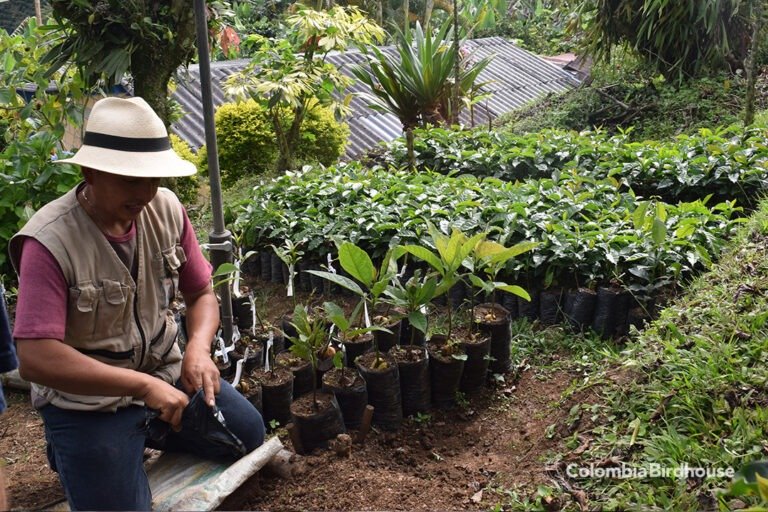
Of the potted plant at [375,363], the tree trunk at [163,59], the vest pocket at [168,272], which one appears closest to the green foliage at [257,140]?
the tree trunk at [163,59]

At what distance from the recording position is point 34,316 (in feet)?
6.86

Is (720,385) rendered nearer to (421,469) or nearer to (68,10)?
(421,469)

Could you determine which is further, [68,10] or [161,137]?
[68,10]

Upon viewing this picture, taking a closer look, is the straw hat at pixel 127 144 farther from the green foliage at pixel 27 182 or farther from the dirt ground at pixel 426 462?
the green foliage at pixel 27 182

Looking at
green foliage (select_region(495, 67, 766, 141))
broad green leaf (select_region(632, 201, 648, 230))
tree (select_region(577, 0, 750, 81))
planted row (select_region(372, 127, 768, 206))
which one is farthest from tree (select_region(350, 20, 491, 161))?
broad green leaf (select_region(632, 201, 648, 230))

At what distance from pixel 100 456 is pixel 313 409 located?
0.79 metres

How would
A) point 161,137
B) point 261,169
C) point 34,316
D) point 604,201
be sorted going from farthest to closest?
point 261,169 < point 604,201 < point 161,137 < point 34,316

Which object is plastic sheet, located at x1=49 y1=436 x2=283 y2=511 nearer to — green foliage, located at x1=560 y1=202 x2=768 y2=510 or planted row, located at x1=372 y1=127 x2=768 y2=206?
green foliage, located at x1=560 y1=202 x2=768 y2=510

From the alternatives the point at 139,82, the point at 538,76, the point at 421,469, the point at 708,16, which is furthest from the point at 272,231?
the point at 538,76

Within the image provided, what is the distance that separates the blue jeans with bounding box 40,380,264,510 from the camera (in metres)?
2.21

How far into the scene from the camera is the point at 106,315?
7.39 ft

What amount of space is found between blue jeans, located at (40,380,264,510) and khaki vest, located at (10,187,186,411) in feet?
0.15

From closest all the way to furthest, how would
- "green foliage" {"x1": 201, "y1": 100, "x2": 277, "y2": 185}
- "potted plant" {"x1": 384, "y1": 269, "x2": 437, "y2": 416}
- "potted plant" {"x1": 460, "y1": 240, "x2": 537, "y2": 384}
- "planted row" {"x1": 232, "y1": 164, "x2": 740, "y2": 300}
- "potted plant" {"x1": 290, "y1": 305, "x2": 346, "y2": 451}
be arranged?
"potted plant" {"x1": 290, "y1": 305, "x2": 346, "y2": 451}, "potted plant" {"x1": 384, "y1": 269, "x2": 437, "y2": 416}, "potted plant" {"x1": 460, "y1": 240, "x2": 537, "y2": 384}, "planted row" {"x1": 232, "y1": 164, "x2": 740, "y2": 300}, "green foliage" {"x1": 201, "y1": 100, "x2": 277, "y2": 185}

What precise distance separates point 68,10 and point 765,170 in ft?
15.1
